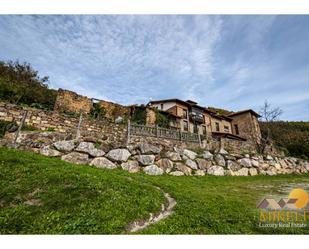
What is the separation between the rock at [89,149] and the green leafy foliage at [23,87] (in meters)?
7.20

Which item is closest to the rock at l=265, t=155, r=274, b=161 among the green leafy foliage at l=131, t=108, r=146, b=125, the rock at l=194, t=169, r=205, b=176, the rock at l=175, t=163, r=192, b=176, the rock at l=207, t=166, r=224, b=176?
the rock at l=207, t=166, r=224, b=176

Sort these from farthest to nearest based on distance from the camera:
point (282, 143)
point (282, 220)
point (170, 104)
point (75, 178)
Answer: point (170, 104) < point (282, 143) < point (75, 178) < point (282, 220)

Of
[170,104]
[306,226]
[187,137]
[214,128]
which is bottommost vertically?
[306,226]

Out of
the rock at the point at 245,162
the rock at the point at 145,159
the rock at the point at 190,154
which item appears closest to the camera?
the rock at the point at 145,159

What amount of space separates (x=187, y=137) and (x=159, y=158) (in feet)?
11.9

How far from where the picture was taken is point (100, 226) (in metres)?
3.43

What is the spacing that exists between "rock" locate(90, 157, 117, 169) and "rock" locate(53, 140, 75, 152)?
1491 mm

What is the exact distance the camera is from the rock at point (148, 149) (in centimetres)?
1094

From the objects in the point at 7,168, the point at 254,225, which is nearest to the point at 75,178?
the point at 7,168

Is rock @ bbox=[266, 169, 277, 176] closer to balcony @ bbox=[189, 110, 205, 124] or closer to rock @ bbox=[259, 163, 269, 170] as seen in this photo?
rock @ bbox=[259, 163, 269, 170]

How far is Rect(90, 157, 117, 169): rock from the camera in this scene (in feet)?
30.7

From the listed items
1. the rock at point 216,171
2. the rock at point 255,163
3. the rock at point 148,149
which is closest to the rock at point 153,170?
the rock at point 148,149

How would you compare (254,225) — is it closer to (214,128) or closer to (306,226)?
(306,226)

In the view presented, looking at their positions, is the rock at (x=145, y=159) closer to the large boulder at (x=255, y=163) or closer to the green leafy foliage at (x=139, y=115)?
the large boulder at (x=255, y=163)
